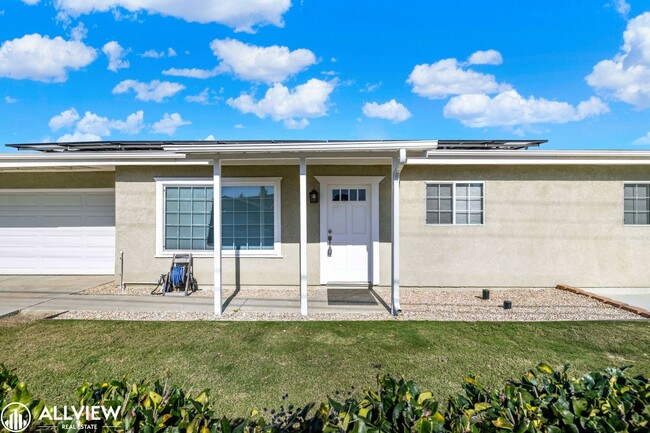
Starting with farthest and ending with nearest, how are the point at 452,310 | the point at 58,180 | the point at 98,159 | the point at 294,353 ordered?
the point at 58,180
the point at 98,159
the point at 452,310
the point at 294,353

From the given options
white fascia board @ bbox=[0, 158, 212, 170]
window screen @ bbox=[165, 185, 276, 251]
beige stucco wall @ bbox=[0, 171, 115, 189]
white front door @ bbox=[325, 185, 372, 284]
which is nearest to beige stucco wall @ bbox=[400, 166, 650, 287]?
white front door @ bbox=[325, 185, 372, 284]

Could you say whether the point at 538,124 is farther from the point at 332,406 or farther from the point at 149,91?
the point at 149,91

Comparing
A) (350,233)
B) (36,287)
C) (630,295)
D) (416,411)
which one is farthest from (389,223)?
(36,287)

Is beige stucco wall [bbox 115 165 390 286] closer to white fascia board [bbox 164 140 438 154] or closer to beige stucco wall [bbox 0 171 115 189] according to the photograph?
beige stucco wall [bbox 0 171 115 189]

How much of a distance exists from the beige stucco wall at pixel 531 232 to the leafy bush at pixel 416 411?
6.08 meters

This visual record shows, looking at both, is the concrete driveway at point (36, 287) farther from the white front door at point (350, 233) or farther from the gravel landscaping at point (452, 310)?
the white front door at point (350, 233)

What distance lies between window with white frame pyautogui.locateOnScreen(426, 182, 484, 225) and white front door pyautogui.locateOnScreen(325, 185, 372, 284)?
1459 mm

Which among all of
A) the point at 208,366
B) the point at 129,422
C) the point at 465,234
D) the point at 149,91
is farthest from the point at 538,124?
the point at 149,91

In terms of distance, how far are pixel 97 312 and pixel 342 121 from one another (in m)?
11.2

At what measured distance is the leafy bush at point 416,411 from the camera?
146 centimetres

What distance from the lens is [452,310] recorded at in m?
6.13

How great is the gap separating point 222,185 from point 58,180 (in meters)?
4.86

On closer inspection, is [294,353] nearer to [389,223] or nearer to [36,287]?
[389,223]

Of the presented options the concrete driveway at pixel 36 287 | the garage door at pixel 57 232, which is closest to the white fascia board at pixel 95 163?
the garage door at pixel 57 232
